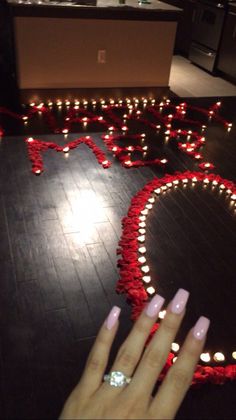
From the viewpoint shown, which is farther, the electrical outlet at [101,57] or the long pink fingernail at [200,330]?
the electrical outlet at [101,57]

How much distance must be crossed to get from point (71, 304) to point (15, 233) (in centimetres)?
69

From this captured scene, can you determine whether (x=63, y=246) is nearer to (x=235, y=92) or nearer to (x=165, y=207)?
(x=165, y=207)

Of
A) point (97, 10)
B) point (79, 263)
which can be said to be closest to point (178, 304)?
point (79, 263)

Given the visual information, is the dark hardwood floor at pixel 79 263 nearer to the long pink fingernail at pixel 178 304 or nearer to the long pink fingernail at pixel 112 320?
the long pink fingernail at pixel 112 320

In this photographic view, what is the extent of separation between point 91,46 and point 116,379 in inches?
163

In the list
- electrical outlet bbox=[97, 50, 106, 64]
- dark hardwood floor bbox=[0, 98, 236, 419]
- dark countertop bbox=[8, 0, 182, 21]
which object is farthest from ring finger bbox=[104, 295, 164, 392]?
electrical outlet bbox=[97, 50, 106, 64]

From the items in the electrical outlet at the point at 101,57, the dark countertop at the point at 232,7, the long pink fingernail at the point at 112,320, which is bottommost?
the electrical outlet at the point at 101,57

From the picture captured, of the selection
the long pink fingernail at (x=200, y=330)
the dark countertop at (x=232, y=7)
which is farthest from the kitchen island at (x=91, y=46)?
the long pink fingernail at (x=200, y=330)

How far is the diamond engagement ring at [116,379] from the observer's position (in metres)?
0.74

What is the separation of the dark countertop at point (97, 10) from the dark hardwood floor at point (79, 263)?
4.38 feet

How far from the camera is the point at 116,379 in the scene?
74 cm

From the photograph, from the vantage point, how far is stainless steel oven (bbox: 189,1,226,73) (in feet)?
19.0

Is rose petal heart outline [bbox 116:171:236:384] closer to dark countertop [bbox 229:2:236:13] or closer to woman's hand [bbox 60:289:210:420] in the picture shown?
woman's hand [bbox 60:289:210:420]

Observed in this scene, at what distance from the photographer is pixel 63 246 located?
239 cm
